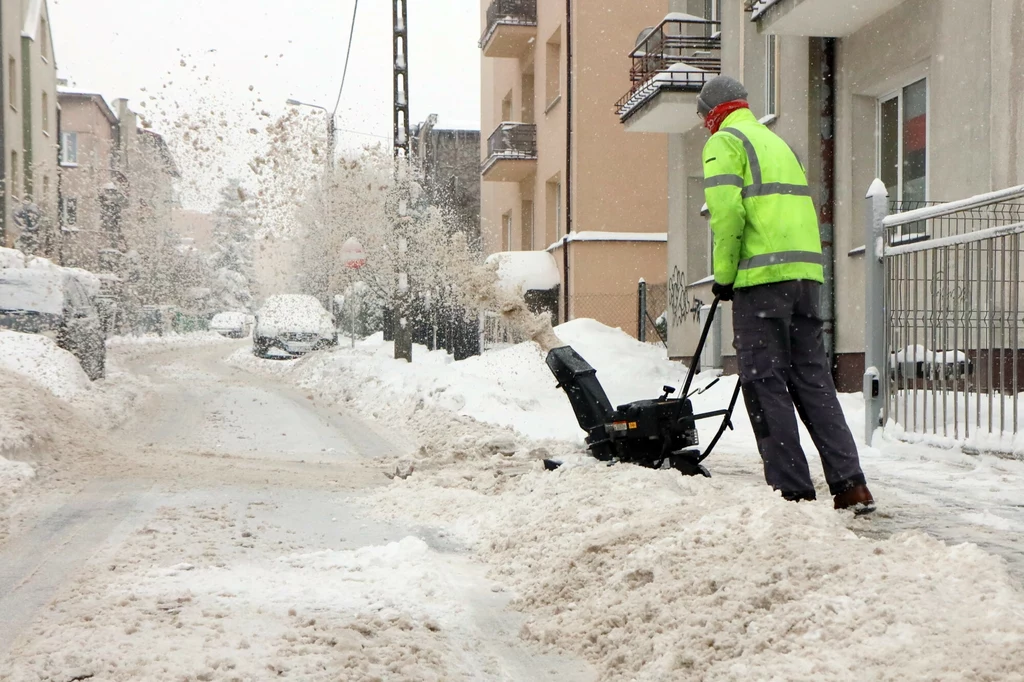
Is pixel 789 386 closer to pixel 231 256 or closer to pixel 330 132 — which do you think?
pixel 330 132

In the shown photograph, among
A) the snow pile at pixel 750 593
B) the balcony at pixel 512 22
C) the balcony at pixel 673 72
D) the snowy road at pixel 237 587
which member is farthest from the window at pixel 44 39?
the snow pile at pixel 750 593

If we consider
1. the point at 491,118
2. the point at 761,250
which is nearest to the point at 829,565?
the point at 761,250

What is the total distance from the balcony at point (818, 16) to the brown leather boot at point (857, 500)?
7.30 metres

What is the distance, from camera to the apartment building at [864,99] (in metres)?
8.82

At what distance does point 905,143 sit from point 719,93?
252 inches

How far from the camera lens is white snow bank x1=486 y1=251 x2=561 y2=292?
74.7ft

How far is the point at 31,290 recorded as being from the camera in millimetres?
12703

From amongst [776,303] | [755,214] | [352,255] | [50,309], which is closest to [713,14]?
[352,255]

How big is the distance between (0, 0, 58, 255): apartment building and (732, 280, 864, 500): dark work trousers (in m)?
24.8

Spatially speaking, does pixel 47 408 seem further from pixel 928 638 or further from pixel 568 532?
pixel 928 638

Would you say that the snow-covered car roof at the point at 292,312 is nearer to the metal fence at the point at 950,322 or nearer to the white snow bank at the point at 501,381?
the white snow bank at the point at 501,381

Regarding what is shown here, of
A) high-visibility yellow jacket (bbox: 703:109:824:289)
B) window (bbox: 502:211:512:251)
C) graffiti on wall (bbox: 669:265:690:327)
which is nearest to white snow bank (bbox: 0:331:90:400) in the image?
high-visibility yellow jacket (bbox: 703:109:824:289)

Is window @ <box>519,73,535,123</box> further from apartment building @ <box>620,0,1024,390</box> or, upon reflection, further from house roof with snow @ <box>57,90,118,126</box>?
house roof with snow @ <box>57,90,118,126</box>

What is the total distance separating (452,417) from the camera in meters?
10.3
